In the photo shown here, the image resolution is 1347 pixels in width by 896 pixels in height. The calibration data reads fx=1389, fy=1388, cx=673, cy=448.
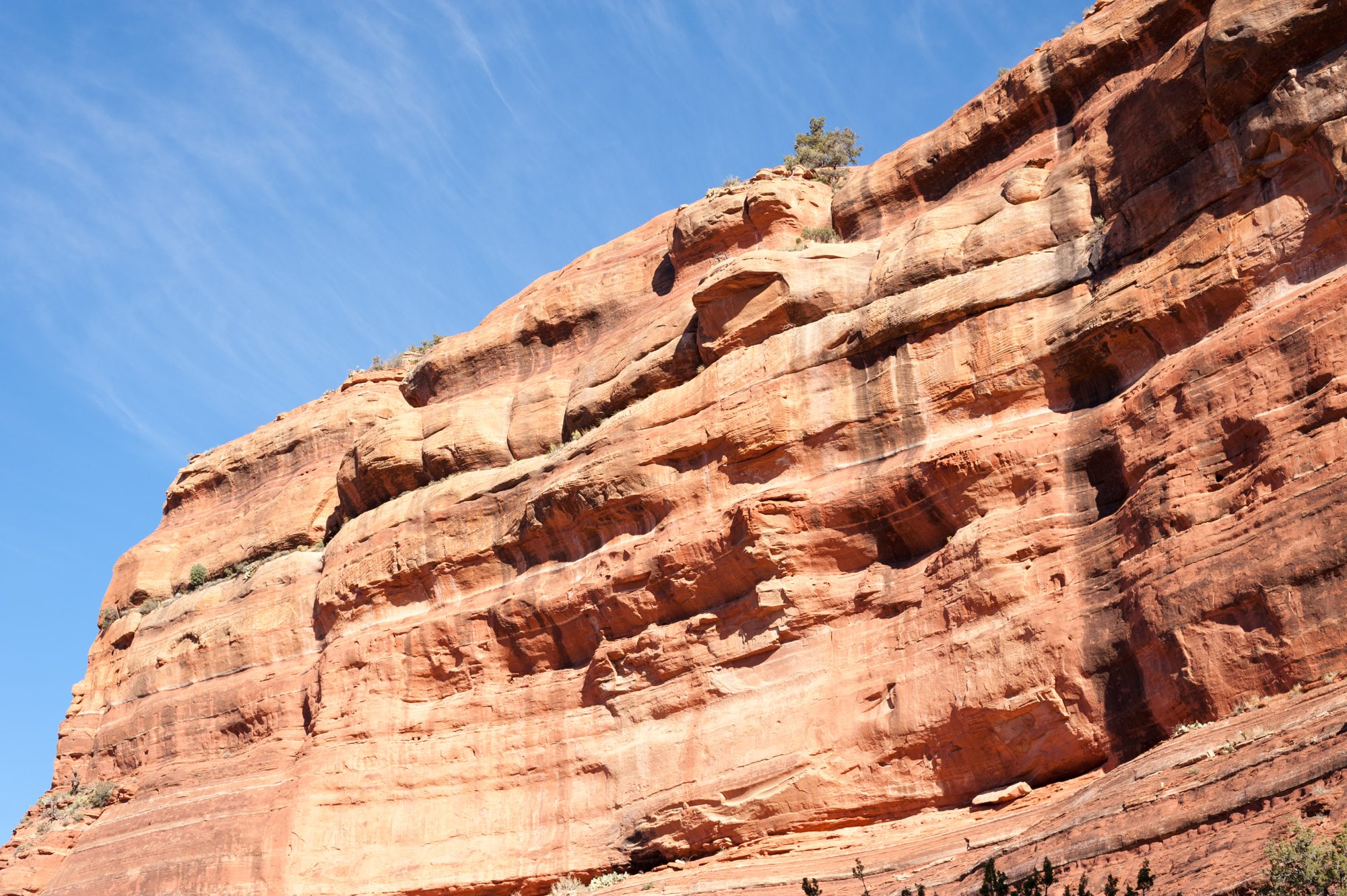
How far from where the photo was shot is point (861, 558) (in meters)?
23.2

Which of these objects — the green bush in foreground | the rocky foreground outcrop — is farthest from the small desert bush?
the green bush in foreground

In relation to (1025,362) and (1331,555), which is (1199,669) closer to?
(1331,555)

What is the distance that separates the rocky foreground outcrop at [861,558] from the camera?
17531mm

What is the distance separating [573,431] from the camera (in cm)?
2934

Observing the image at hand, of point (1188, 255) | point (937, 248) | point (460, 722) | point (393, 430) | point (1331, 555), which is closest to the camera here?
point (1331, 555)

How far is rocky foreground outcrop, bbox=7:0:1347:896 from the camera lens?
17531 mm

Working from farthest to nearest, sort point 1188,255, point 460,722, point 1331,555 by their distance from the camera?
point 460,722, point 1188,255, point 1331,555

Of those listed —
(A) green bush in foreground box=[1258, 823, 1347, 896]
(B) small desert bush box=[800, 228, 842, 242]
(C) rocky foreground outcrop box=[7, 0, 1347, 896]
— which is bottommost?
(A) green bush in foreground box=[1258, 823, 1347, 896]

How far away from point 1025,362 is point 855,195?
8646 mm

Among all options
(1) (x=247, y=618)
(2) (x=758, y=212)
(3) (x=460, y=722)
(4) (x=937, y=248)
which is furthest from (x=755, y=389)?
(1) (x=247, y=618)

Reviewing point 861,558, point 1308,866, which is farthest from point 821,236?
point 1308,866

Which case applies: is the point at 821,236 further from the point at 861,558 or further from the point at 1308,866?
the point at 1308,866

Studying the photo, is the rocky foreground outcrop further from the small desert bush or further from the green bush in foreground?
the green bush in foreground

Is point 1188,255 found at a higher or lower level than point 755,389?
lower
